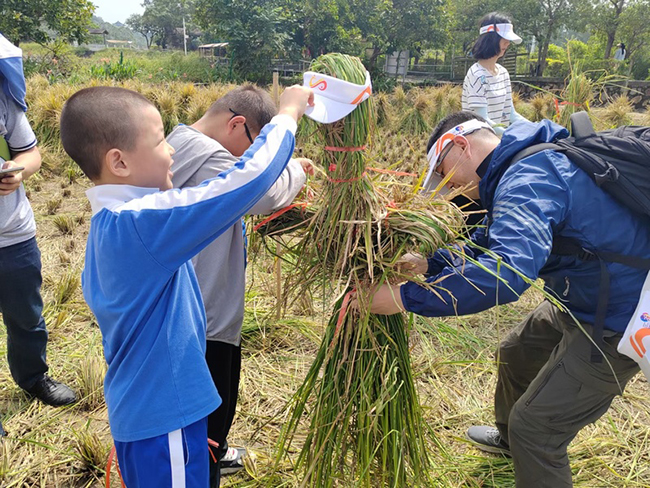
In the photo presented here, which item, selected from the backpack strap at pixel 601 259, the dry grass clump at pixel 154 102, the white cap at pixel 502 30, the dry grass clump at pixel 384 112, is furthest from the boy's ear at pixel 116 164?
the dry grass clump at pixel 384 112

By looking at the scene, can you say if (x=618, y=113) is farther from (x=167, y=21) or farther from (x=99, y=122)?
(x=167, y=21)

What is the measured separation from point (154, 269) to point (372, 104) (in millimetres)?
739

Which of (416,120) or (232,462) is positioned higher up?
(416,120)

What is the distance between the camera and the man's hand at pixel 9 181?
2.09 m

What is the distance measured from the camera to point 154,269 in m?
1.20

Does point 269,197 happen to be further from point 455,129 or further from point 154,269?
point 455,129

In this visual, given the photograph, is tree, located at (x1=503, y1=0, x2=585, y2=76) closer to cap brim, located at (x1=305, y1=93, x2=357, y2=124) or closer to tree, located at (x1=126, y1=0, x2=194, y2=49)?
cap brim, located at (x1=305, y1=93, x2=357, y2=124)

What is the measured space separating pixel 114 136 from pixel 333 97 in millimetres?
567

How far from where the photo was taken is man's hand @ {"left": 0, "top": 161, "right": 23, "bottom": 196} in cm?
209

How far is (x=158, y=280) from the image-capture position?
1217mm

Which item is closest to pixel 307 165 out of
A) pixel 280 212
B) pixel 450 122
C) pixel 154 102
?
pixel 280 212

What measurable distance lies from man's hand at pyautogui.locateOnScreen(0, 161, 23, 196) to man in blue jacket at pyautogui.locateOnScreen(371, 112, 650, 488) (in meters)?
1.61

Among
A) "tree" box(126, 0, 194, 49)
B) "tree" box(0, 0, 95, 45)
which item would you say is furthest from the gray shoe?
"tree" box(126, 0, 194, 49)

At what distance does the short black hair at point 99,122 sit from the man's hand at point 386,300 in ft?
2.66
